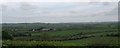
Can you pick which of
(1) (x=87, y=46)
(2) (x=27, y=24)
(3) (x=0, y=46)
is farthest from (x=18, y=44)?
(1) (x=87, y=46)

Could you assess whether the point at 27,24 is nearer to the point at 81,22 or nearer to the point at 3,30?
the point at 3,30

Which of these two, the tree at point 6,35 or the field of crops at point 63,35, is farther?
the tree at point 6,35

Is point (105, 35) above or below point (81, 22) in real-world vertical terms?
below

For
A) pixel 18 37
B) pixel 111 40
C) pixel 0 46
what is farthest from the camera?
pixel 18 37

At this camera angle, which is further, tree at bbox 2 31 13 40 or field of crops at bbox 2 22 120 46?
tree at bbox 2 31 13 40

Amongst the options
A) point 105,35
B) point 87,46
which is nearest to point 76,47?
point 87,46

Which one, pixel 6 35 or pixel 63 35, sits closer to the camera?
pixel 6 35

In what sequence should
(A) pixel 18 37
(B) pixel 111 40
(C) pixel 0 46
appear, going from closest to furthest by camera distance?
(C) pixel 0 46
(B) pixel 111 40
(A) pixel 18 37

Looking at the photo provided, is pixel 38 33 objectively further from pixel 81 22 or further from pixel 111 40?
pixel 111 40

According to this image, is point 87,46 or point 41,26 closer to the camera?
point 87,46
